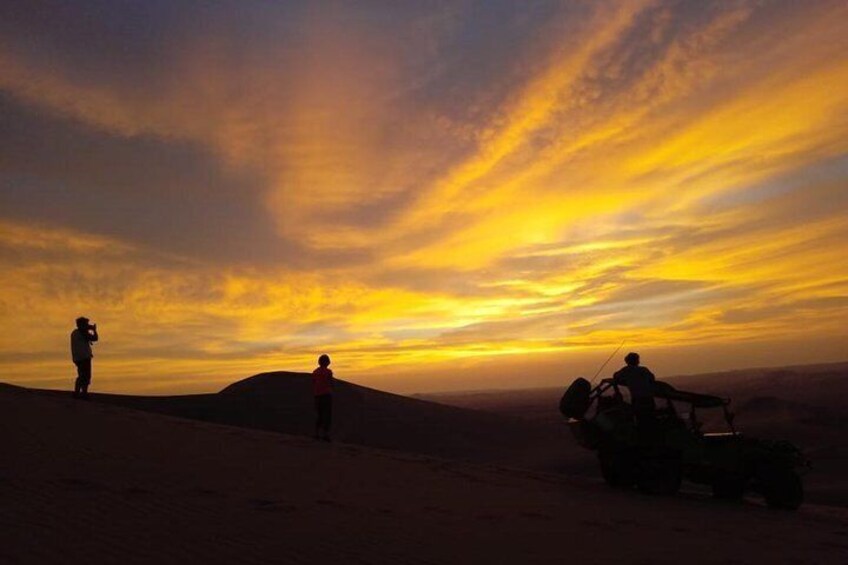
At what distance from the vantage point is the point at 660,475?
13062mm

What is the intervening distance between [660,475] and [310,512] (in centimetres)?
720

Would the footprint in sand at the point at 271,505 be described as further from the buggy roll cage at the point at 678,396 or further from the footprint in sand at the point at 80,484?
the buggy roll cage at the point at 678,396

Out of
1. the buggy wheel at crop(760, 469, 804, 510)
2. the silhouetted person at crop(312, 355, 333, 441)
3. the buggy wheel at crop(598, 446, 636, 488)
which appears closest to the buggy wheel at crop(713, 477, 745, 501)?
the buggy wheel at crop(760, 469, 804, 510)

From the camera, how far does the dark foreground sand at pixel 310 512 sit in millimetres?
7035

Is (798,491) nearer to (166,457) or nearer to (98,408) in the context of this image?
(166,457)

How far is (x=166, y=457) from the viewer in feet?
37.9

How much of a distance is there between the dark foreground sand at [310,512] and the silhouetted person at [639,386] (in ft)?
4.87

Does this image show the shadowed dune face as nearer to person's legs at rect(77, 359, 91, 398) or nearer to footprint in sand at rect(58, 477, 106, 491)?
person's legs at rect(77, 359, 91, 398)

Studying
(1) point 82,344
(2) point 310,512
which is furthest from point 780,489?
(1) point 82,344

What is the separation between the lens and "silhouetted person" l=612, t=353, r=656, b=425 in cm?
1302

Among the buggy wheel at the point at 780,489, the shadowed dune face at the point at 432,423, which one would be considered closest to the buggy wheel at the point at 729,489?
the buggy wheel at the point at 780,489

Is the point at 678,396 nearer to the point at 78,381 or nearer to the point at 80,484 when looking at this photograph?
the point at 80,484

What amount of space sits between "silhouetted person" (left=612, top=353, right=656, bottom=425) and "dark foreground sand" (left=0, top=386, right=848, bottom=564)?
148 centimetres

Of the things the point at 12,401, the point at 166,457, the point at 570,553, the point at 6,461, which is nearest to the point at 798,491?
the point at 570,553
